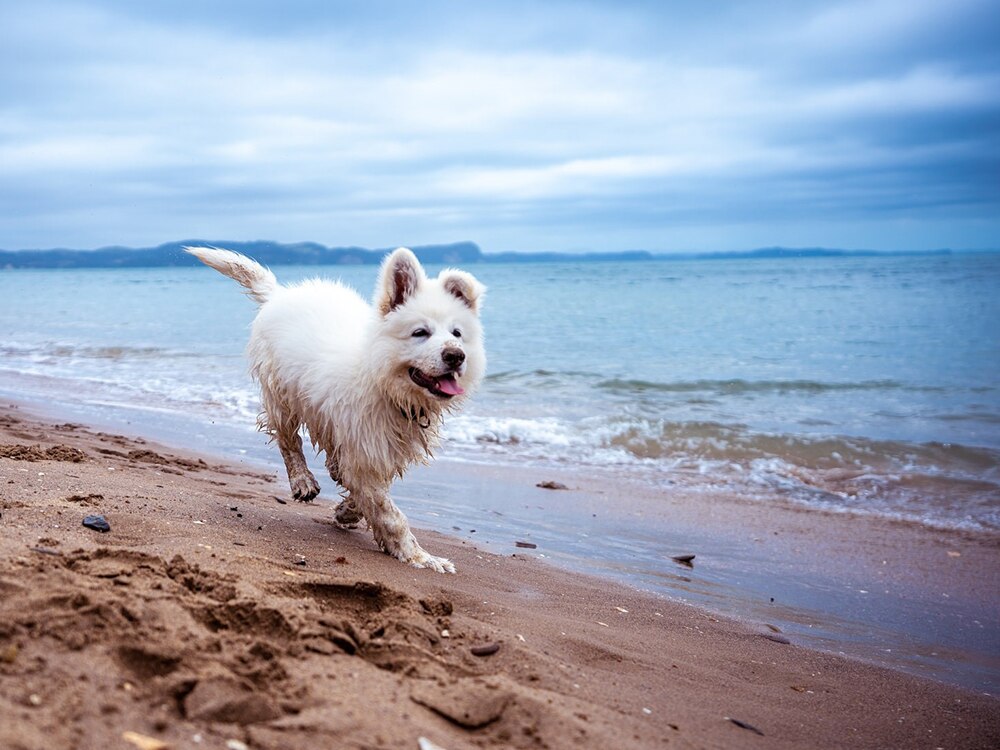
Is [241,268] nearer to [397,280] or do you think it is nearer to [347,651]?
[397,280]

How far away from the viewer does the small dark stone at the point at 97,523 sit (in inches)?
161

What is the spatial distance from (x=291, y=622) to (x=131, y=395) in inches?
450

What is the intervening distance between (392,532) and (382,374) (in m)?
0.91

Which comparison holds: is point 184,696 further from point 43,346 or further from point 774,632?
point 43,346

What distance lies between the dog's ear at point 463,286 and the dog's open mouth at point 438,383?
51 centimetres

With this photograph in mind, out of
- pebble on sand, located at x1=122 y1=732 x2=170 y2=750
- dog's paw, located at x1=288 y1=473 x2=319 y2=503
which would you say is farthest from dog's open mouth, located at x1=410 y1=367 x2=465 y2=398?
pebble on sand, located at x1=122 y1=732 x2=170 y2=750

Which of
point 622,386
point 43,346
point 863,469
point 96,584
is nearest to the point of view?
point 96,584

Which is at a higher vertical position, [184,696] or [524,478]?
[184,696]

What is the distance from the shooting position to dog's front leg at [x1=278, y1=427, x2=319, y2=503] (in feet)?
19.6

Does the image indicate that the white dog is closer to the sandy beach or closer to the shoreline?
the sandy beach

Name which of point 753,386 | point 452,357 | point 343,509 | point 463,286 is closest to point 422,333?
point 452,357

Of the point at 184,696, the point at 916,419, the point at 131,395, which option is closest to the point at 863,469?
the point at 916,419

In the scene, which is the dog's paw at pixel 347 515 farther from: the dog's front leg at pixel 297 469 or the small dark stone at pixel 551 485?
the small dark stone at pixel 551 485

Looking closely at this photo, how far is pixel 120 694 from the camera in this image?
7.79 ft
